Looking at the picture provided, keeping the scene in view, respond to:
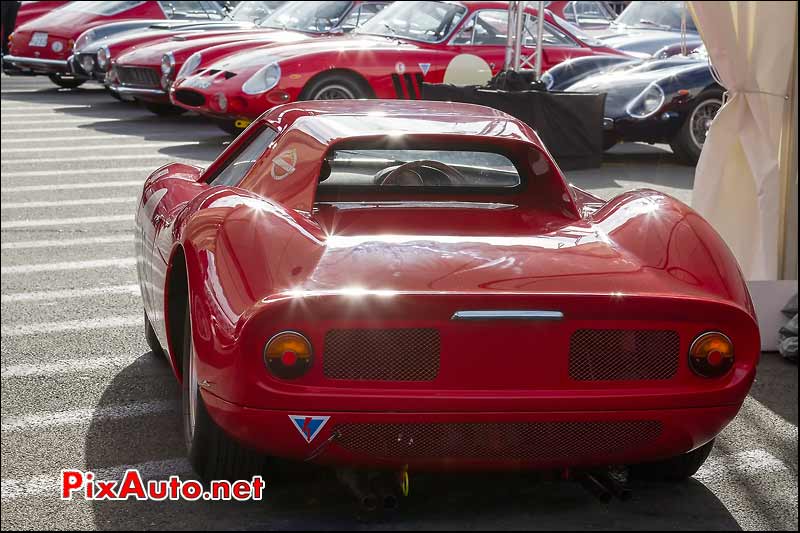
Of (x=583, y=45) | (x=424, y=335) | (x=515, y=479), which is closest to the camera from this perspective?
(x=424, y=335)

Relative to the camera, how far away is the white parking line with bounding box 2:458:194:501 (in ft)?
10.8

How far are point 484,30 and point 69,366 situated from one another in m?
8.07

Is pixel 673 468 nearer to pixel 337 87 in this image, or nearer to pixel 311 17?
pixel 337 87

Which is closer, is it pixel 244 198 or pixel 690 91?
pixel 244 198

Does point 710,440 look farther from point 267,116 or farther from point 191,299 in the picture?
point 267,116

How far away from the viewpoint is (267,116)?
426 centimetres

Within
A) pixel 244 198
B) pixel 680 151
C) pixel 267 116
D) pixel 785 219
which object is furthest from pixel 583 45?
pixel 244 198

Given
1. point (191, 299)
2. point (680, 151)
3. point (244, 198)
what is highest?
point (244, 198)

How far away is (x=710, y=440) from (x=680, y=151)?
7.57m

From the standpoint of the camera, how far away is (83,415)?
13.0 feet

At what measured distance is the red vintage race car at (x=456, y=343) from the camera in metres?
2.79

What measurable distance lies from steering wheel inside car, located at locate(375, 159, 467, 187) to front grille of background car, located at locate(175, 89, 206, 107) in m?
7.03

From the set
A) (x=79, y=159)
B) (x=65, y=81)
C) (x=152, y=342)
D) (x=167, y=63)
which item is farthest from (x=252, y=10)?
(x=152, y=342)

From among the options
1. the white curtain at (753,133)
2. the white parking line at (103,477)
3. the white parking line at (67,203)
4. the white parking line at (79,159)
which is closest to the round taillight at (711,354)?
the white parking line at (103,477)
